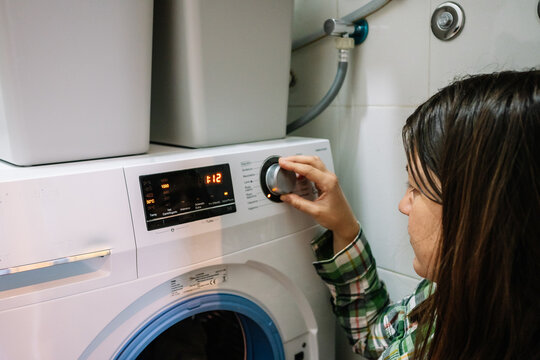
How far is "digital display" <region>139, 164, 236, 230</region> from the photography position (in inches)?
25.7

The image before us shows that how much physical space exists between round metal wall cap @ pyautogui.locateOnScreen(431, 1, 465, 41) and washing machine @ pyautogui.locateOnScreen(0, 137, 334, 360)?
29cm

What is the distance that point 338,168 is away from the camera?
1096 mm

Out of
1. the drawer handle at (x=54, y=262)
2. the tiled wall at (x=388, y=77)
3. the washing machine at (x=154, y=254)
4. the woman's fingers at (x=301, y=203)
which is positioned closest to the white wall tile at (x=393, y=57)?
the tiled wall at (x=388, y=77)

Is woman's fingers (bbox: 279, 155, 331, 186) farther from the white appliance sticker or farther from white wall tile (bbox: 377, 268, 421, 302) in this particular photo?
white wall tile (bbox: 377, 268, 421, 302)

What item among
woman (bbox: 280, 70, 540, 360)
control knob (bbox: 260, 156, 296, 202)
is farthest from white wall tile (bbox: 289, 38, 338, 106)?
woman (bbox: 280, 70, 540, 360)

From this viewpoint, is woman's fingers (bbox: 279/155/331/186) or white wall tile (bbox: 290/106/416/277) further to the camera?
white wall tile (bbox: 290/106/416/277)

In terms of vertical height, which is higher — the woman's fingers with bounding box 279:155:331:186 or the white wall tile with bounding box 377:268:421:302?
the woman's fingers with bounding box 279:155:331:186

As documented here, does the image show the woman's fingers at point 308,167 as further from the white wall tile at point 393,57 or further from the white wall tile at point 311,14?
the white wall tile at point 311,14

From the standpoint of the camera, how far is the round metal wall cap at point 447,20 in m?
0.82

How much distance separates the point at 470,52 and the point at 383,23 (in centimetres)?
19

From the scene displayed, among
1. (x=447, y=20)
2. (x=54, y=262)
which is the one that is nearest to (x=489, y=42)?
(x=447, y=20)

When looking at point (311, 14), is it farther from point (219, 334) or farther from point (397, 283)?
point (219, 334)

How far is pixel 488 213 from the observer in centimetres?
50

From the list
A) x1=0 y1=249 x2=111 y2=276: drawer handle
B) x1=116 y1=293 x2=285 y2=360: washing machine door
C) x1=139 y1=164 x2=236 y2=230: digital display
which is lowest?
x1=116 y1=293 x2=285 y2=360: washing machine door
